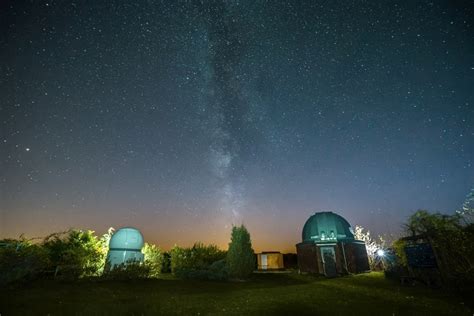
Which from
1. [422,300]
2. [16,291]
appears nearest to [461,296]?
[422,300]

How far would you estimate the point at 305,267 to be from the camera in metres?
28.4

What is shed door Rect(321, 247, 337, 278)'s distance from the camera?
26.2 metres

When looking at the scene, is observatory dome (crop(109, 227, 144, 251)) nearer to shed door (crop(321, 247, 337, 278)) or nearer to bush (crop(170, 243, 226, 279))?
bush (crop(170, 243, 226, 279))

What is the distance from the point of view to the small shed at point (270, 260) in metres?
40.4

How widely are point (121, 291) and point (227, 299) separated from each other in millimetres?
5566

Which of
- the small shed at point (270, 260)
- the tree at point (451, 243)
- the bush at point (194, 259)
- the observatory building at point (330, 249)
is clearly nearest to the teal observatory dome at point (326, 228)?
the observatory building at point (330, 249)

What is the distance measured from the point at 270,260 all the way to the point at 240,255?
2265cm

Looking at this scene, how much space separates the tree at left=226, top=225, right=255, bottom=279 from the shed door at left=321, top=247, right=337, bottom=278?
32.4 ft

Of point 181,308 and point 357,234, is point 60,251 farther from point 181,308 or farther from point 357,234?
point 357,234

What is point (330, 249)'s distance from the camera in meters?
27.0

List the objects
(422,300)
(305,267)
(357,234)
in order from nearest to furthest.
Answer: (422,300)
(305,267)
(357,234)

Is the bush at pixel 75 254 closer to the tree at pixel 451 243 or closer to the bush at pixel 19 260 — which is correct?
the bush at pixel 19 260

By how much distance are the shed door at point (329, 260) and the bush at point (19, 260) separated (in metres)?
23.8

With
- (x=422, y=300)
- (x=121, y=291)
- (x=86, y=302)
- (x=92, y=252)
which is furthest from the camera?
(x=92, y=252)
